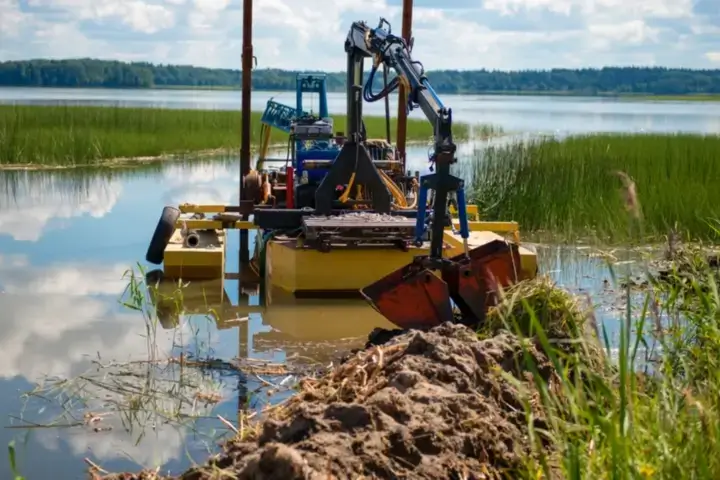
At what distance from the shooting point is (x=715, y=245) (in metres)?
11.8

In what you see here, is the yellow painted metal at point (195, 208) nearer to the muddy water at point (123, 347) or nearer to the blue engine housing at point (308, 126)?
the muddy water at point (123, 347)

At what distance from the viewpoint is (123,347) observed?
7.85 meters

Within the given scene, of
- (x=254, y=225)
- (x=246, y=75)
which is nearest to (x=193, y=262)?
(x=254, y=225)

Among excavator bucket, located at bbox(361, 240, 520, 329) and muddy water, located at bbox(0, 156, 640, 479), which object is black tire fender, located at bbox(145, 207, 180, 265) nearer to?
muddy water, located at bbox(0, 156, 640, 479)

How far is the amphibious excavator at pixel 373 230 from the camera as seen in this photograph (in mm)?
6918

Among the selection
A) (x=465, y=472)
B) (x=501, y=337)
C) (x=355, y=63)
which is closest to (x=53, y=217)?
(x=355, y=63)

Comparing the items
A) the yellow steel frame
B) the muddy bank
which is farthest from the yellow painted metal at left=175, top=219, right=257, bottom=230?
Answer: the muddy bank

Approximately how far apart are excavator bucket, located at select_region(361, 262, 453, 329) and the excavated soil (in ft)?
3.77

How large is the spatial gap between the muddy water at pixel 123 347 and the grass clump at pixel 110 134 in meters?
7.58

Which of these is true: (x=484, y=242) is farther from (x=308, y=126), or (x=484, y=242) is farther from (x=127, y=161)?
(x=127, y=161)

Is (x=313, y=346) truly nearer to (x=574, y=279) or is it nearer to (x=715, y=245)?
(x=574, y=279)

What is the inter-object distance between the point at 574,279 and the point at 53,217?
305 inches

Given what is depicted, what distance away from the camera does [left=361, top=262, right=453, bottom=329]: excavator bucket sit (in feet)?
22.3

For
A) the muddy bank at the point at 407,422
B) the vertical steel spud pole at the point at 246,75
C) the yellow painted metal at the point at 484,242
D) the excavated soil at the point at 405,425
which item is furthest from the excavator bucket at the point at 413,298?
the vertical steel spud pole at the point at 246,75
